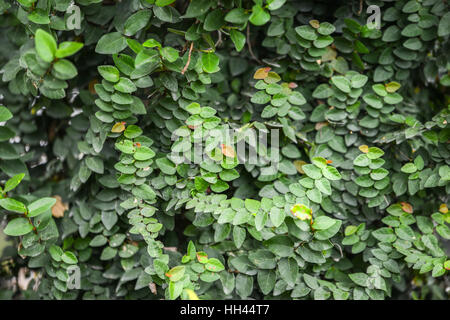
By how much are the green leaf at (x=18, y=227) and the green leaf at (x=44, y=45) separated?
1.62 ft

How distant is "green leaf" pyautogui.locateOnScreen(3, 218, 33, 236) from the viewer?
1009mm

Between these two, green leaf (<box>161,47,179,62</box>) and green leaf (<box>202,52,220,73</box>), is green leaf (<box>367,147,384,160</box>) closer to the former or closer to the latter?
green leaf (<box>202,52,220,73</box>)

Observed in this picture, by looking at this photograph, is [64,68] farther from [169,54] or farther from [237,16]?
[237,16]

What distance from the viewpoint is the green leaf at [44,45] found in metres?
0.80

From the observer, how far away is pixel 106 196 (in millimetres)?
1208

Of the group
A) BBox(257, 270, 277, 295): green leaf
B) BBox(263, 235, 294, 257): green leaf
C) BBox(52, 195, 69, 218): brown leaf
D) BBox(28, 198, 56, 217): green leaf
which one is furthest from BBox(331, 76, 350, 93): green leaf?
BBox(52, 195, 69, 218): brown leaf

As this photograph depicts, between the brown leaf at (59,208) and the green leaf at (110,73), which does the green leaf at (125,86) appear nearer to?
the green leaf at (110,73)

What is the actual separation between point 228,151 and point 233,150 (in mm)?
18

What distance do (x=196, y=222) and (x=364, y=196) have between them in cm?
55

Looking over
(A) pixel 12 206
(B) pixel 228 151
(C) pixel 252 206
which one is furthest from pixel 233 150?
(A) pixel 12 206

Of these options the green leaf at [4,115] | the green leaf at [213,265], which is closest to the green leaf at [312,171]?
the green leaf at [213,265]
